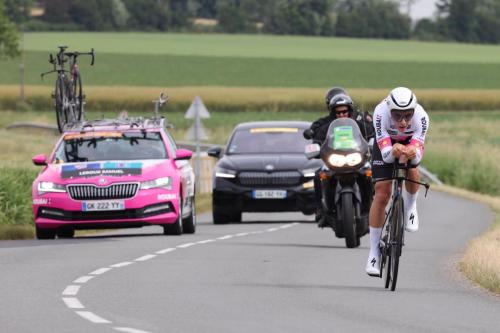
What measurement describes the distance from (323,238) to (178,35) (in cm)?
13820

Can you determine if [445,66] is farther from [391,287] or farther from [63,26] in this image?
[391,287]

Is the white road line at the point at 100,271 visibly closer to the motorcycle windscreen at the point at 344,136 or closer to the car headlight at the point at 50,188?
the motorcycle windscreen at the point at 344,136

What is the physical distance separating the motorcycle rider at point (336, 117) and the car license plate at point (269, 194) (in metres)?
6.90

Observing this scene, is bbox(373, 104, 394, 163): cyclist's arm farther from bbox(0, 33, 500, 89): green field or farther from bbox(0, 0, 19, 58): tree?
bbox(0, 33, 500, 89): green field

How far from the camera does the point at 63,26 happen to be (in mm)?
157500

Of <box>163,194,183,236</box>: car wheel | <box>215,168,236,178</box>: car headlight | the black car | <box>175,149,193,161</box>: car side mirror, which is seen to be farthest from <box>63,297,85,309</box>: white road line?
<box>215,168,236,178</box>: car headlight

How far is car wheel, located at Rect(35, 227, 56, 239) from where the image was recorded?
2298cm

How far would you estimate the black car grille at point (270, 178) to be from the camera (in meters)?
27.3

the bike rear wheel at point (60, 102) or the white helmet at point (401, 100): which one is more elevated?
the white helmet at point (401, 100)

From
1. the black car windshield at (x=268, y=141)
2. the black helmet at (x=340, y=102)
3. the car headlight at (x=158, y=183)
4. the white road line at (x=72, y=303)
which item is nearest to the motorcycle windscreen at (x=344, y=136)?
the black helmet at (x=340, y=102)

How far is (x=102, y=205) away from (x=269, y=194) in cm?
520

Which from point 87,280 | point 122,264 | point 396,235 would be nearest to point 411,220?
point 396,235

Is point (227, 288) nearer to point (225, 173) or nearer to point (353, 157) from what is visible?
point (353, 157)

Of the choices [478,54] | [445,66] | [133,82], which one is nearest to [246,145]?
[133,82]
